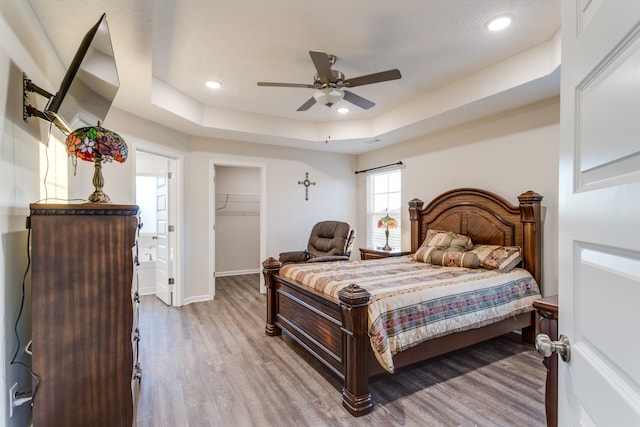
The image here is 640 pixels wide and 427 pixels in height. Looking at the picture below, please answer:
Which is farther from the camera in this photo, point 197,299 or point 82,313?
point 197,299

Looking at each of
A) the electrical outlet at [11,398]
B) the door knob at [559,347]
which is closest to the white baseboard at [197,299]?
the electrical outlet at [11,398]

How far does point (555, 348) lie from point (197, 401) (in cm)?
221

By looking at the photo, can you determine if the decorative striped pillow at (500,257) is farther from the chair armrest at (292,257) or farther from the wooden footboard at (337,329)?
the chair armrest at (292,257)

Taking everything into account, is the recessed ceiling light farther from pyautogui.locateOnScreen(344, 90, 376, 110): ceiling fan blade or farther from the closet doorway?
the closet doorway

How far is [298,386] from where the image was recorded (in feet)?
7.70

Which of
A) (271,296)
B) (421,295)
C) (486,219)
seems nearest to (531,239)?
(486,219)

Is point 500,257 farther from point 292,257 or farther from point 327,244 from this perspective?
point 292,257

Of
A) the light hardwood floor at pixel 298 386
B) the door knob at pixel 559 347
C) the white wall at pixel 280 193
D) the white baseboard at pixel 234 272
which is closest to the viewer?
the door knob at pixel 559 347

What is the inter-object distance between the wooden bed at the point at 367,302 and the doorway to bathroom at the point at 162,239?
1719 mm

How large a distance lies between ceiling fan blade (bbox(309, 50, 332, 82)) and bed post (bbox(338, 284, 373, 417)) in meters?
1.65

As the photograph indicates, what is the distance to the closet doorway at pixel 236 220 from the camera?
6.52m

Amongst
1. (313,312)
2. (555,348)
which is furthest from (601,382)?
(313,312)

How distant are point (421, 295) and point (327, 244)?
2.50m

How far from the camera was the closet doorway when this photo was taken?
21.4ft
